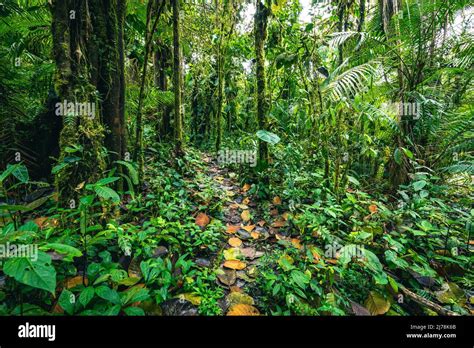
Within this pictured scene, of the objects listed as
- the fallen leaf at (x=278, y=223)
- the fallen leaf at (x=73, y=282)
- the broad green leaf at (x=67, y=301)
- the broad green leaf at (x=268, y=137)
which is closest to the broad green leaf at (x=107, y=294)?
the broad green leaf at (x=67, y=301)

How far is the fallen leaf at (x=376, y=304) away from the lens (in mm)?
1986

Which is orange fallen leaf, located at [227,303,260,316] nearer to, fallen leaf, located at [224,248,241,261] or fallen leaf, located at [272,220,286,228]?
fallen leaf, located at [224,248,241,261]

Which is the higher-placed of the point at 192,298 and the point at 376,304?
the point at 192,298

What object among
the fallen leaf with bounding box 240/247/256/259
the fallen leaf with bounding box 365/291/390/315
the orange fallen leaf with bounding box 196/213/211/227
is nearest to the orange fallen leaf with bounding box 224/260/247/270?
Result: the fallen leaf with bounding box 240/247/256/259

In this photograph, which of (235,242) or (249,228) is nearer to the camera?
(235,242)

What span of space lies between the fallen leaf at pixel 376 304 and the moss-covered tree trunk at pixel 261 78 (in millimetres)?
2078

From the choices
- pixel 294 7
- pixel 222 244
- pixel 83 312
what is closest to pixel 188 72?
pixel 294 7

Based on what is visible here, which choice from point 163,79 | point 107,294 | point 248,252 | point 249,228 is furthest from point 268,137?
point 163,79

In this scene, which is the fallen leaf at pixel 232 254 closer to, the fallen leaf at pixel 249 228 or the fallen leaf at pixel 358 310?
the fallen leaf at pixel 249 228

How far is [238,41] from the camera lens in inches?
197

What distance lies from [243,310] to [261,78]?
3123 mm

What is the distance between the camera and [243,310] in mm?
1803

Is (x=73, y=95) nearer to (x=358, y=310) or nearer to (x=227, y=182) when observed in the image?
(x=227, y=182)

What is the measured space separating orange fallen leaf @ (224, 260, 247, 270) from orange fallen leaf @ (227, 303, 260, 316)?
423 millimetres
